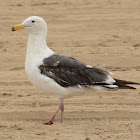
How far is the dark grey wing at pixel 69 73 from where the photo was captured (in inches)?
256

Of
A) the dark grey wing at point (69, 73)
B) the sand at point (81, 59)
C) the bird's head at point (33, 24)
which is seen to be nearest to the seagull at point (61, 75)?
the dark grey wing at point (69, 73)

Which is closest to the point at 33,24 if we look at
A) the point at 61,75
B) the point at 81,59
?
the point at 61,75

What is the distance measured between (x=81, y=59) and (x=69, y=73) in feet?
11.2

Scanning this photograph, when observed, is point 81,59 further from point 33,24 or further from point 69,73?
point 69,73

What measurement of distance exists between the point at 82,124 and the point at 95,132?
361mm

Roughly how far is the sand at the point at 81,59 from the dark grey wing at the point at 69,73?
531mm

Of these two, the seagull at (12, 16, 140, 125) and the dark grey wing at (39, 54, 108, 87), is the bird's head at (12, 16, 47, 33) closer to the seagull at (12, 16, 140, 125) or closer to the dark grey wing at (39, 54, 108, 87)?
the seagull at (12, 16, 140, 125)

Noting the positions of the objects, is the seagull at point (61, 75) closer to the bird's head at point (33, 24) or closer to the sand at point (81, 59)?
the bird's head at point (33, 24)

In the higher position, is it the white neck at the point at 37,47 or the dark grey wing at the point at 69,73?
the white neck at the point at 37,47

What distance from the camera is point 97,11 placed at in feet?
45.8

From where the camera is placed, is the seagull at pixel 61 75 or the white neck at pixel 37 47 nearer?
the seagull at pixel 61 75

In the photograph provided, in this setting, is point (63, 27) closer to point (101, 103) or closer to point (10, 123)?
point (101, 103)

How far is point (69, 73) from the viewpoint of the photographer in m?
6.56

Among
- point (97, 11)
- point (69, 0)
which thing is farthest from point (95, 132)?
point (69, 0)
